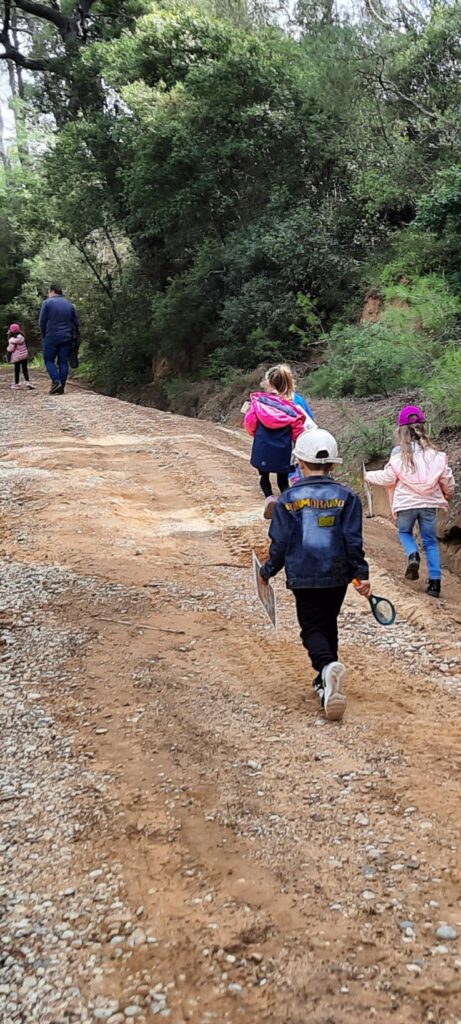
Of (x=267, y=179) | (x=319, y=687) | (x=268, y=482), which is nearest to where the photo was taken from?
(x=319, y=687)

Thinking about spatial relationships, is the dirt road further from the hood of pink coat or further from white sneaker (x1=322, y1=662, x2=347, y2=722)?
the hood of pink coat

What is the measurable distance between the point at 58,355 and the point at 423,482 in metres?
11.5

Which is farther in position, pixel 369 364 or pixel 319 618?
pixel 369 364

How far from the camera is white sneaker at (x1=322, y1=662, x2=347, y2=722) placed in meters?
4.16

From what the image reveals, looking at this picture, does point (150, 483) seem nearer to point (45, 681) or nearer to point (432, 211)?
point (45, 681)

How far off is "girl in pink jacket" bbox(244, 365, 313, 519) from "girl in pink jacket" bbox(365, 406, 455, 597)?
3.21 feet

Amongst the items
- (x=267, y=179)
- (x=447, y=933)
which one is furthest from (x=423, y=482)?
(x=267, y=179)

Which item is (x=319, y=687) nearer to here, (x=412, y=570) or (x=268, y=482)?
(x=412, y=570)

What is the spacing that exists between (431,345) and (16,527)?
5730 millimetres

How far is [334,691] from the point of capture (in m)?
4.17

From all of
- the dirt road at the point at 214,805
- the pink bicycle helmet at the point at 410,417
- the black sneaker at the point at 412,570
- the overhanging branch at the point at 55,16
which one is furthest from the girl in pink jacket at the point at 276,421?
the overhanging branch at the point at 55,16

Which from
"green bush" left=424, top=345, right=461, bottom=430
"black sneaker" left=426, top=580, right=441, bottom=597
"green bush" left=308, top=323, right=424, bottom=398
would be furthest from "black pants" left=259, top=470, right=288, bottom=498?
"green bush" left=308, top=323, right=424, bottom=398

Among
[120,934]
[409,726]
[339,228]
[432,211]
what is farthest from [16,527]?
[339,228]

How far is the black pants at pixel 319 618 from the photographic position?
4418mm
